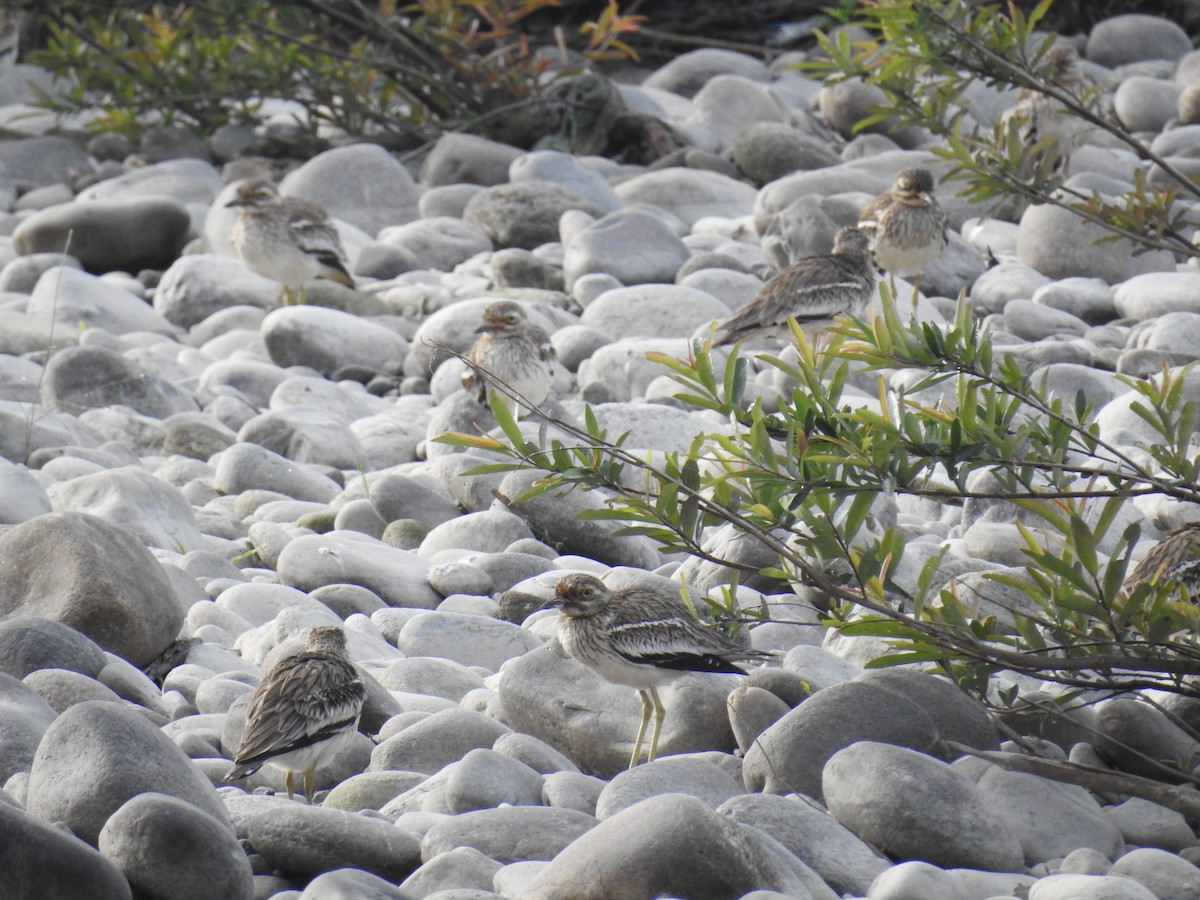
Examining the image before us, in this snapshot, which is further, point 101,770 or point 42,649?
point 42,649

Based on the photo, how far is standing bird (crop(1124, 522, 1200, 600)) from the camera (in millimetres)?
5539

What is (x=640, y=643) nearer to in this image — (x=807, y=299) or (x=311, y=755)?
(x=311, y=755)

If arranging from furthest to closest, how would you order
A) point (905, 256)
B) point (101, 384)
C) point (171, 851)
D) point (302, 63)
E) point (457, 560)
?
point (302, 63), point (905, 256), point (101, 384), point (457, 560), point (171, 851)

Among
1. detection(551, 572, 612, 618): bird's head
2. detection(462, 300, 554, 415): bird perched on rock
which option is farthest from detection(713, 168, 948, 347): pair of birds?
detection(551, 572, 612, 618): bird's head

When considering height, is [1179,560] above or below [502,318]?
above

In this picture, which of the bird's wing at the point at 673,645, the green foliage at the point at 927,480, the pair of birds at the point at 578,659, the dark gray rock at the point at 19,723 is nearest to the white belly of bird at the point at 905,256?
the pair of birds at the point at 578,659

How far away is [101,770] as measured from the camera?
4281 mm

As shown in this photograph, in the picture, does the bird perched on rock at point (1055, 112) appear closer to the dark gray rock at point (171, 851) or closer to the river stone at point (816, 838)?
the river stone at point (816, 838)

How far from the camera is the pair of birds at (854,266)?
9.41 meters

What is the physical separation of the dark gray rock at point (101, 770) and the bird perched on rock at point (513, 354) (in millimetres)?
4422

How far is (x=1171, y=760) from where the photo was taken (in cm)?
517

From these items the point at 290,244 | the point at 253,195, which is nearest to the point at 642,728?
the point at 290,244

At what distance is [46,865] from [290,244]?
7.92 m

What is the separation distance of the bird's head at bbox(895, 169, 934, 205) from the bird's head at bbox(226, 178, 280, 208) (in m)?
4.56
